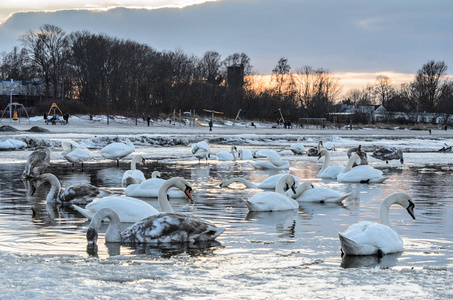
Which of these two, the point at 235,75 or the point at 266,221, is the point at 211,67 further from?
the point at 266,221

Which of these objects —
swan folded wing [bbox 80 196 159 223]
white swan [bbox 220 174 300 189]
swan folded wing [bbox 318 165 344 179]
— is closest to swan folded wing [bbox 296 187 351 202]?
white swan [bbox 220 174 300 189]

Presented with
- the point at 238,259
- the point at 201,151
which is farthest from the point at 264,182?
the point at 201,151

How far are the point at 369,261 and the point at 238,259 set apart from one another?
53.7 inches

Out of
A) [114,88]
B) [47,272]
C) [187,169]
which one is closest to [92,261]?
[47,272]

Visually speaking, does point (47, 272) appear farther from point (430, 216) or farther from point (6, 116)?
point (6, 116)

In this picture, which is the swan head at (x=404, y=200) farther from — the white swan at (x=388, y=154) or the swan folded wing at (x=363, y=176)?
the white swan at (x=388, y=154)

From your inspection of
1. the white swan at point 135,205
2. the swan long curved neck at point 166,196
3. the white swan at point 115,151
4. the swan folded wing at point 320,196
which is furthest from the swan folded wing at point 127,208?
the white swan at point 115,151

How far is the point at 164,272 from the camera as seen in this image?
5848mm

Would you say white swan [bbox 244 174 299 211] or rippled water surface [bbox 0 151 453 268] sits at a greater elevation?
white swan [bbox 244 174 299 211]

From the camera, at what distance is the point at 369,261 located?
6.64 m

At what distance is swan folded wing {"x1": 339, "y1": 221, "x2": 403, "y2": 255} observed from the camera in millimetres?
6723

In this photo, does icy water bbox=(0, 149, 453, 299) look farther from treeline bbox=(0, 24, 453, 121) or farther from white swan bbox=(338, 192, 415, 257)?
treeline bbox=(0, 24, 453, 121)

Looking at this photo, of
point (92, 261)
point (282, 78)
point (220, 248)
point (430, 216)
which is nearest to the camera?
point (92, 261)

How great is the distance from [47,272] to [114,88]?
8009 centimetres
